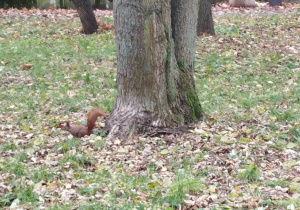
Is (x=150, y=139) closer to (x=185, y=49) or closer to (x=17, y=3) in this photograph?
(x=185, y=49)

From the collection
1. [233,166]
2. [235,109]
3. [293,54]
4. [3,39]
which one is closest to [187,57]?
[235,109]

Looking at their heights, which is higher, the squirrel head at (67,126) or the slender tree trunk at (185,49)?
the slender tree trunk at (185,49)

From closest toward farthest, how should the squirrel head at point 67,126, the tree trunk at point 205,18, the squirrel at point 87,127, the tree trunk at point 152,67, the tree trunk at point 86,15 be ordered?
1. the tree trunk at point 152,67
2. the squirrel at point 87,127
3. the squirrel head at point 67,126
4. the tree trunk at point 205,18
5. the tree trunk at point 86,15

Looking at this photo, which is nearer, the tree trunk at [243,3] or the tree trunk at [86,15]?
the tree trunk at [86,15]

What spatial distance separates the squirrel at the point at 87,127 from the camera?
587 cm

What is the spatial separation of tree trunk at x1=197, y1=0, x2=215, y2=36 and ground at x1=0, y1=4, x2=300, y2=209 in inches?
25.4

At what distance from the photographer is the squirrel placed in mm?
5871

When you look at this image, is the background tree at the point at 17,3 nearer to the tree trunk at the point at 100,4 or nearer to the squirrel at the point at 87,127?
the tree trunk at the point at 100,4

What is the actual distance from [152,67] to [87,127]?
4.20 ft

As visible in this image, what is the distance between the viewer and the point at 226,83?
8.79 m

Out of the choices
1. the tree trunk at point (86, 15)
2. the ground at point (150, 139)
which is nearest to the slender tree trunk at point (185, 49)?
the ground at point (150, 139)

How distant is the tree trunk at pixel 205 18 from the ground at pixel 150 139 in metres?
0.64

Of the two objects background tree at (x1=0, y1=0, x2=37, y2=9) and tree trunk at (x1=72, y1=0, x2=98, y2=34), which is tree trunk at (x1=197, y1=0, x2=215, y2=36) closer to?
tree trunk at (x1=72, y1=0, x2=98, y2=34)

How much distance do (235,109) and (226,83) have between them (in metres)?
1.88
